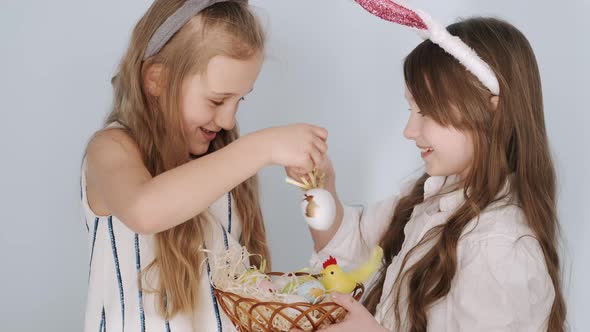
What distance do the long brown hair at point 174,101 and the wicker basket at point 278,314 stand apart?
194mm

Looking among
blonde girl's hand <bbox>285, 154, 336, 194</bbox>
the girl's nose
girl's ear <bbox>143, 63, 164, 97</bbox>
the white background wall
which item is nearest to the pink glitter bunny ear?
the girl's nose

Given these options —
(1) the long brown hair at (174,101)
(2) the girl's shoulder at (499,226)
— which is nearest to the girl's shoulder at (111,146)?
(1) the long brown hair at (174,101)

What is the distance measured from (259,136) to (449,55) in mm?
375

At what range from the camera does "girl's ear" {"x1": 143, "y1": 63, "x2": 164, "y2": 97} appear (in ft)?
4.78

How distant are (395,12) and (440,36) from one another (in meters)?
0.09

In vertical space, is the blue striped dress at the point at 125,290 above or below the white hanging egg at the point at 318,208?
below

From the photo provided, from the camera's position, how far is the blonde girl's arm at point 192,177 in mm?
1209

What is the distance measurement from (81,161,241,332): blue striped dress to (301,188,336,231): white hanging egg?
10.6 inches

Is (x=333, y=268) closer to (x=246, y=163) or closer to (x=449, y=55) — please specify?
(x=246, y=163)

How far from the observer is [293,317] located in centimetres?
119

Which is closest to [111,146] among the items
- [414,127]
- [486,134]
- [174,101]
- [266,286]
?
[174,101]

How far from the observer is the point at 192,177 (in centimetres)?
122

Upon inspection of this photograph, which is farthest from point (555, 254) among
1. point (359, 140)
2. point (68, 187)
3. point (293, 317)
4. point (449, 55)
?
point (68, 187)

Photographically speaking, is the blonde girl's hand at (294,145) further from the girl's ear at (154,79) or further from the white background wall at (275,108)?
the white background wall at (275,108)
